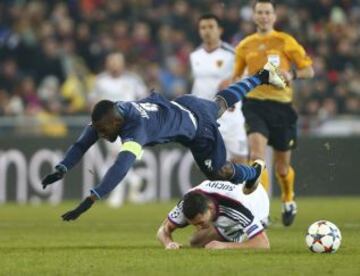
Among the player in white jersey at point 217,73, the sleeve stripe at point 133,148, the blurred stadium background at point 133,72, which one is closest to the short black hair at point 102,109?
the sleeve stripe at point 133,148

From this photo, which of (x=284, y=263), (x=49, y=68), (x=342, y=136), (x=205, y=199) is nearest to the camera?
(x=284, y=263)

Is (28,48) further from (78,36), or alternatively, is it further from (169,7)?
(169,7)

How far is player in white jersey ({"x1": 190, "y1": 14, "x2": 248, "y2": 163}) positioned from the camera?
16.2m

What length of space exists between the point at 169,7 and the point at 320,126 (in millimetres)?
4698

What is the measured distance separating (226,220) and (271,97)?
4.15m

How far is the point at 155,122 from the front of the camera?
35.9ft

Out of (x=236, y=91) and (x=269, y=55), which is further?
(x=269, y=55)

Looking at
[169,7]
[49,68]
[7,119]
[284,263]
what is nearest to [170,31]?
[169,7]

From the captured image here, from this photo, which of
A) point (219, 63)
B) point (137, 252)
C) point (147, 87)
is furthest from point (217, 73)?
point (147, 87)

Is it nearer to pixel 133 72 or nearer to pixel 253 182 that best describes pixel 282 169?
pixel 253 182

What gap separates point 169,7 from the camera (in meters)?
25.3

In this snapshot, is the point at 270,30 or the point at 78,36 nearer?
the point at 270,30

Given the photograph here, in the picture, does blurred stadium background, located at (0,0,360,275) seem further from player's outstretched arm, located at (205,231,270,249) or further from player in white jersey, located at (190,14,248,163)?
player's outstretched arm, located at (205,231,270,249)

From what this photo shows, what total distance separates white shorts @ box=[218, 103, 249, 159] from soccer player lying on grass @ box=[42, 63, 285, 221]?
12.1 ft
